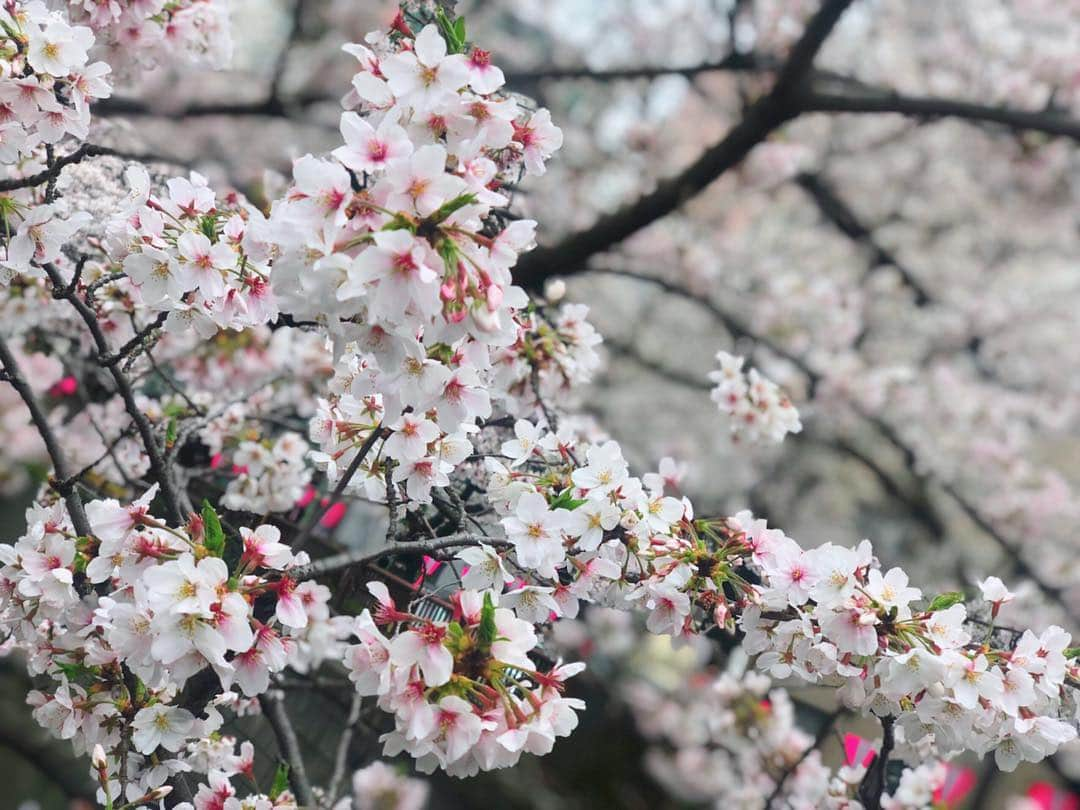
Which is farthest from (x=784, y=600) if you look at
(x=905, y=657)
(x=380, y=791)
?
(x=380, y=791)

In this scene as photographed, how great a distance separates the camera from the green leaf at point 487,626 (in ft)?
4.20

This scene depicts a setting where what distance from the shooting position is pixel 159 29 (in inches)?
96.2

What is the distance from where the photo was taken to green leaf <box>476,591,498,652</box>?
50.4 inches

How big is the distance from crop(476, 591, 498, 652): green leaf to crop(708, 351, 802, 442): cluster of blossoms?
5.34ft

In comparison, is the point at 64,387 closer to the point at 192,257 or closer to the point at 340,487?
the point at 192,257

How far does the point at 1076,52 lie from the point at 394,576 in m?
7.02

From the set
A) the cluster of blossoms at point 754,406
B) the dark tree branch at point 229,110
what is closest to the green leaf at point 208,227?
the cluster of blossoms at point 754,406

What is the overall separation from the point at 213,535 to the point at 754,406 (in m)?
1.92

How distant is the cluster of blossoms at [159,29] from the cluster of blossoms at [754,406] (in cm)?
200

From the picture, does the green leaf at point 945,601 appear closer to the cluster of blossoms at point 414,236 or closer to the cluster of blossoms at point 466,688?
the cluster of blossoms at point 466,688

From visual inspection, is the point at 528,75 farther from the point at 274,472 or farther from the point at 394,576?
the point at 394,576

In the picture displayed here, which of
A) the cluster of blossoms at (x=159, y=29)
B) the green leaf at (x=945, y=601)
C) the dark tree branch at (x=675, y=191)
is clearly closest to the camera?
the green leaf at (x=945, y=601)

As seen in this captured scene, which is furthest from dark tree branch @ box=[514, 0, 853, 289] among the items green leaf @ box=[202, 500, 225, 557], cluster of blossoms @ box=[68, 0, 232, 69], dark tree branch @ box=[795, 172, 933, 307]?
dark tree branch @ box=[795, 172, 933, 307]

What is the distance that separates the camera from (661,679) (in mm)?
9508
